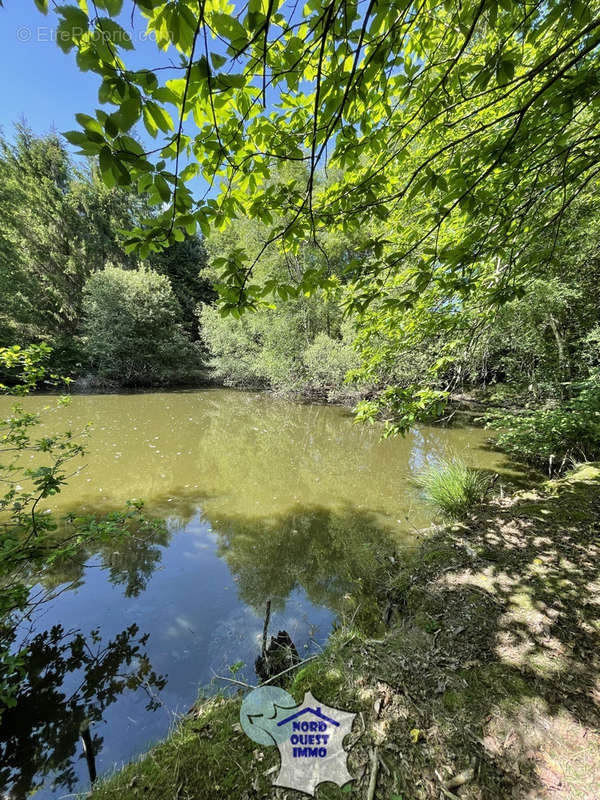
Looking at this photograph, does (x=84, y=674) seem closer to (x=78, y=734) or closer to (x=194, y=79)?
(x=78, y=734)

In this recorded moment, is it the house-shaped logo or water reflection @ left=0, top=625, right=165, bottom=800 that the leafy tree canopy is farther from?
water reflection @ left=0, top=625, right=165, bottom=800

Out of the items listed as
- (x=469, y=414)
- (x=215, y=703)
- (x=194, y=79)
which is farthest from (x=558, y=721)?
(x=469, y=414)

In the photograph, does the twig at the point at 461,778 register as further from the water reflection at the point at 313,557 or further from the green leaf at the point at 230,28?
the green leaf at the point at 230,28

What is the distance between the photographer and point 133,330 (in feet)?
53.3

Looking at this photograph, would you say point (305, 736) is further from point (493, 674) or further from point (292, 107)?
point (292, 107)

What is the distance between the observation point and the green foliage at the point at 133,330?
15.4 metres

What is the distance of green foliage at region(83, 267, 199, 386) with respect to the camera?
15.4 meters

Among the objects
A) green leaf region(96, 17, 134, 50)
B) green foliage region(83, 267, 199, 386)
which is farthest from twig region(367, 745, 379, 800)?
green foliage region(83, 267, 199, 386)

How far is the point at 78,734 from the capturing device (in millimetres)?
1834

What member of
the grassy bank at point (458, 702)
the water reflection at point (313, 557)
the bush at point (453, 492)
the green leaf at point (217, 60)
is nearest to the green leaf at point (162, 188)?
the green leaf at point (217, 60)

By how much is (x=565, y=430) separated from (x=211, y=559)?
5.43m

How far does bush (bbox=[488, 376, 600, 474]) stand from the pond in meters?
1.38

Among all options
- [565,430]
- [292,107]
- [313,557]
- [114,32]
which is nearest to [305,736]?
[313,557]

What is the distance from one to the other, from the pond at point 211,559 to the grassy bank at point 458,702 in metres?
0.58
